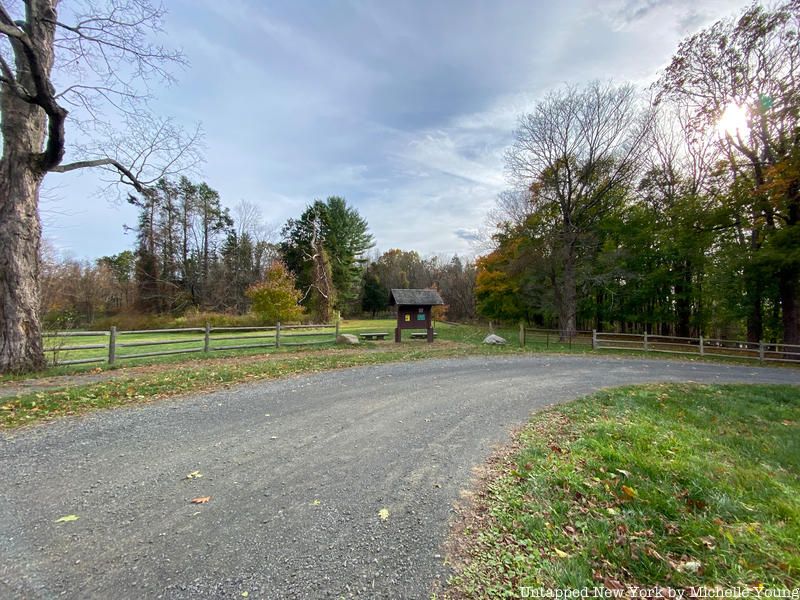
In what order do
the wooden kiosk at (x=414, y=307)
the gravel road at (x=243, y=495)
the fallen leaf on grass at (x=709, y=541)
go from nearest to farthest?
the gravel road at (x=243, y=495) → the fallen leaf on grass at (x=709, y=541) → the wooden kiosk at (x=414, y=307)

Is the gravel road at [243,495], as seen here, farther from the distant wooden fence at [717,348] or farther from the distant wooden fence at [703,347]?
the distant wooden fence at [717,348]

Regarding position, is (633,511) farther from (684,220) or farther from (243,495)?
(684,220)

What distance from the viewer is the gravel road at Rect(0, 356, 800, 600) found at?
6.52 feet

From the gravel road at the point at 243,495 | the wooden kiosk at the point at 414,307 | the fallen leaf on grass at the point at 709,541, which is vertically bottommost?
the gravel road at the point at 243,495

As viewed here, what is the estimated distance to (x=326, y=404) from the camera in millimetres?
5645

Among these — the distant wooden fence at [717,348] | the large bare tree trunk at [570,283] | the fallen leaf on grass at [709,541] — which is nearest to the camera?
the fallen leaf on grass at [709,541]

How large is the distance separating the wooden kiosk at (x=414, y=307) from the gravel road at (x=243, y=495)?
994 cm

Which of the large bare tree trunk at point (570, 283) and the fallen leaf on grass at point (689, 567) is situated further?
the large bare tree trunk at point (570, 283)

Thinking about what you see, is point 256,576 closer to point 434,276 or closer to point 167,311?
point 167,311

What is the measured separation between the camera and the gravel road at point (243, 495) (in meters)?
1.99

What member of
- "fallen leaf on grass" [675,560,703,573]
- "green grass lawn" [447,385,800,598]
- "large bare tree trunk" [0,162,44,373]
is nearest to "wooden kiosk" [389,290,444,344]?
"green grass lawn" [447,385,800,598]

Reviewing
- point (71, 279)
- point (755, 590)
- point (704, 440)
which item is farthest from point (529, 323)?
point (71, 279)

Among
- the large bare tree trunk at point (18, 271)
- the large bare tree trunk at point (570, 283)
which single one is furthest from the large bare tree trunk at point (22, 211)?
the large bare tree trunk at point (570, 283)

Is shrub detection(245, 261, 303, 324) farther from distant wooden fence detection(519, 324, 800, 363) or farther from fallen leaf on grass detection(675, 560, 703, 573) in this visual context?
fallen leaf on grass detection(675, 560, 703, 573)
